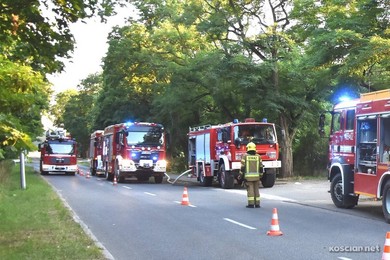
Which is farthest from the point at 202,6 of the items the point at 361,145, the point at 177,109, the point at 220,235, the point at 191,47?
the point at 220,235

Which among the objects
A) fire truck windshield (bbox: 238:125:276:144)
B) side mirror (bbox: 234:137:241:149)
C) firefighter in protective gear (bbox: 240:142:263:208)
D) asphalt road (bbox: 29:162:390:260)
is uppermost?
fire truck windshield (bbox: 238:125:276:144)

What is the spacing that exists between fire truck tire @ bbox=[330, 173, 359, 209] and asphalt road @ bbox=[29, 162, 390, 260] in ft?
0.78

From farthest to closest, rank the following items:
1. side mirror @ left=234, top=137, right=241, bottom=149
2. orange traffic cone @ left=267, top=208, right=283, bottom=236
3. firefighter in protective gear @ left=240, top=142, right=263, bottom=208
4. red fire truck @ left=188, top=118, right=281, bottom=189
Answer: red fire truck @ left=188, top=118, right=281, bottom=189 < side mirror @ left=234, top=137, right=241, bottom=149 < firefighter in protective gear @ left=240, top=142, right=263, bottom=208 < orange traffic cone @ left=267, top=208, right=283, bottom=236

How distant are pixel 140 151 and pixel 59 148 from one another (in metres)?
12.4

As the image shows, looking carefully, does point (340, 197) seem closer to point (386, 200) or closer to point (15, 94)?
point (386, 200)

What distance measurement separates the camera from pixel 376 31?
17.6 meters

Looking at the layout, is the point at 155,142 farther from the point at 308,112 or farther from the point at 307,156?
the point at 307,156

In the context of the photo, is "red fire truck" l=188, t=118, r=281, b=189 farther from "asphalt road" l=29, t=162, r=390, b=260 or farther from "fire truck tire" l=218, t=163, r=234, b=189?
"asphalt road" l=29, t=162, r=390, b=260

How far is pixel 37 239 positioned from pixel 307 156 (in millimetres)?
27537

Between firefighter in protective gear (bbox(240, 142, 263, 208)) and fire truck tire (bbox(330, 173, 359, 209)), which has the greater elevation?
firefighter in protective gear (bbox(240, 142, 263, 208))

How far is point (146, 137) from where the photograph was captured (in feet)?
94.1

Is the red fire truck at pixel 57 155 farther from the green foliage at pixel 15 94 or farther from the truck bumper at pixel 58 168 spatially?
the green foliage at pixel 15 94

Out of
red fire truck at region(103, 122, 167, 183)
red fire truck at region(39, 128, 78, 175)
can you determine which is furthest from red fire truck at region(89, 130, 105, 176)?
red fire truck at region(103, 122, 167, 183)

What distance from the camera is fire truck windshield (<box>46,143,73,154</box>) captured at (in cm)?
3794
